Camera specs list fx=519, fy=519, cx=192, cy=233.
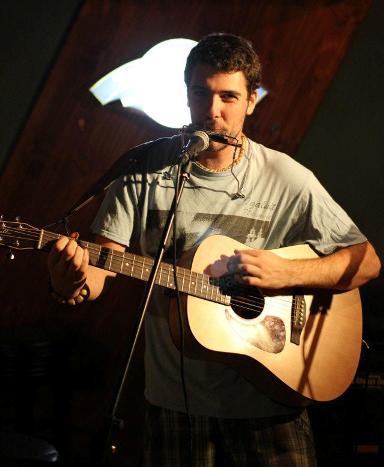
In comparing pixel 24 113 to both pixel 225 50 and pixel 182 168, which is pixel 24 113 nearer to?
pixel 225 50

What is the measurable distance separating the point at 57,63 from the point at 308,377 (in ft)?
7.58

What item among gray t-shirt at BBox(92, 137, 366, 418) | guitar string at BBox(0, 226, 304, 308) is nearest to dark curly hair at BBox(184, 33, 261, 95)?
gray t-shirt at BBox(92, 137, 366, 418)

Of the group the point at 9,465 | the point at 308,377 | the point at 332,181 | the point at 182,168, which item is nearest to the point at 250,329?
the point at 308,377

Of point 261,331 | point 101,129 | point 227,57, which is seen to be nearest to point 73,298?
point 261,331

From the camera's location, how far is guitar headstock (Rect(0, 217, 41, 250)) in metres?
1.73

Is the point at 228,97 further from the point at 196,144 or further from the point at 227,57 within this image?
the point at 196,144

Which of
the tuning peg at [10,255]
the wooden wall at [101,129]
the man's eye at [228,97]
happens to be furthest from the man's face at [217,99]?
the wooden wall at [101,129]

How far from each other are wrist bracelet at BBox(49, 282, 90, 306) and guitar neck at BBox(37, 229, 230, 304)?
14 cm

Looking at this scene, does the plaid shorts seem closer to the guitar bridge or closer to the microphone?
the guitar bridge

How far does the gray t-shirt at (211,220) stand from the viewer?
2018 mm

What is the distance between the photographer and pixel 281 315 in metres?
2.13

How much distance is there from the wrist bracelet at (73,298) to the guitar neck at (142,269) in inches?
5.4

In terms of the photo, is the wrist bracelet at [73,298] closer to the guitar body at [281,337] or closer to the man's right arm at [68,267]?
the man's right arm at [68,267]

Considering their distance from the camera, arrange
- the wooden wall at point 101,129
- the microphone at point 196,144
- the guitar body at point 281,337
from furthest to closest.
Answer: the wooden wall at point 101,129
the guitar body at point 281,337
the microphone at point 196,144
